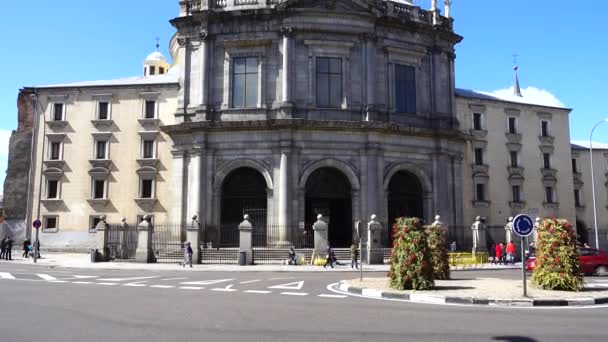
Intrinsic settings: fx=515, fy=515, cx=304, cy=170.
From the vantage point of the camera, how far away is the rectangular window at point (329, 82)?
3419cm

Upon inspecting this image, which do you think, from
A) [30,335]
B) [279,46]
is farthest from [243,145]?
[30,335]

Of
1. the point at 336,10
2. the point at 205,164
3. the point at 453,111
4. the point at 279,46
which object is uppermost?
the point at 336,10

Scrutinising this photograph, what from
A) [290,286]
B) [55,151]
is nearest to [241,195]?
[55,151]

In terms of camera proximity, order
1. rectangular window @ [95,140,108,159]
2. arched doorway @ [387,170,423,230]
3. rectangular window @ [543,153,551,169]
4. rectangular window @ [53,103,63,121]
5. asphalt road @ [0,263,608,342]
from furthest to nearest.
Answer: rectangular window @ [543,153,551,169]
rectangular window @ [53,103,63,121]
rectangular window @ [95,140,108,159]
arched doorway @ [387,170,423,230]
asphalt road @ [0,263,608,342]

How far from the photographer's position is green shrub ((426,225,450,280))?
17906 mm

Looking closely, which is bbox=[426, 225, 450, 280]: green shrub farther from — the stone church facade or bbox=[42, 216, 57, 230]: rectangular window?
bbox=[42, 216, 57, 230]: rectangular window

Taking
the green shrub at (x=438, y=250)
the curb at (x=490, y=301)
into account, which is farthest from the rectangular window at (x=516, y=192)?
the curb at (x=490, y=301)

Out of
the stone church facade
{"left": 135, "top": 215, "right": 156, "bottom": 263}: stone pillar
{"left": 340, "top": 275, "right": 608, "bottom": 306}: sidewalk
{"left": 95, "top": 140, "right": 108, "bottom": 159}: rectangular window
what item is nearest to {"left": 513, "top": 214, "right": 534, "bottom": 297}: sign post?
{"left": 340, "top": 275, "right": 608, "bottom": 306}: sidewalk

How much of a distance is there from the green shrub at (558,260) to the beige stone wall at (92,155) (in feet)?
88.0

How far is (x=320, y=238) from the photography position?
91.8 ft

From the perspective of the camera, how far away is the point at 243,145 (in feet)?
109

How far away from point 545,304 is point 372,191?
67.3 ft

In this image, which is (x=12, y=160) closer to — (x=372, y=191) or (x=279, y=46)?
(x=279, y=46)

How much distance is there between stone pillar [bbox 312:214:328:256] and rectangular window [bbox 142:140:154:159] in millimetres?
15700
